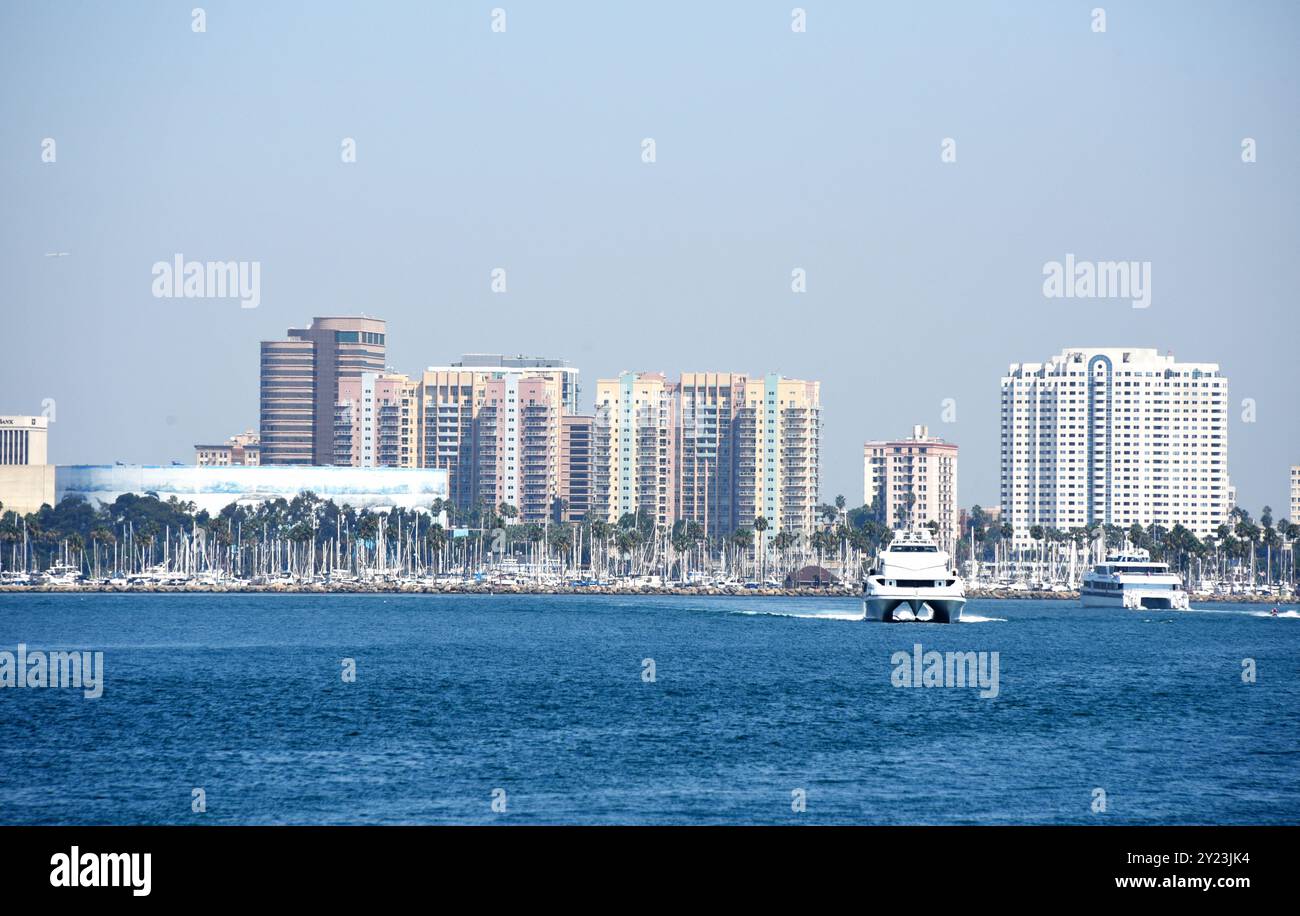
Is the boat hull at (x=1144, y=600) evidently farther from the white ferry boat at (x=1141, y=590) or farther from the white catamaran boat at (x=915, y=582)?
the white catamaran boat at (x=915, y=582)

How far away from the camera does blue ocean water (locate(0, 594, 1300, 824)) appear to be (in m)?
46.2

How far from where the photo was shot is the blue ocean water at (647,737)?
152 feet

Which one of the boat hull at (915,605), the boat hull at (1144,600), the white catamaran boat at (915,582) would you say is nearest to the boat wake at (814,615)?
the boat hull at (915,605)

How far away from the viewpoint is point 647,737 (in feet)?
206

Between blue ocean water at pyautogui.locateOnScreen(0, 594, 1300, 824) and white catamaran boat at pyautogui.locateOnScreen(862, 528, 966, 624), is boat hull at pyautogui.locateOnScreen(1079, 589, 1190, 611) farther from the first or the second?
blue ocean water at pyautogui.locateOnScreen(0, 594, 1300, 824)

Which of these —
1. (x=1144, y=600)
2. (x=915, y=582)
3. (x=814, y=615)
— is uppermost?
(x=915, y=582)

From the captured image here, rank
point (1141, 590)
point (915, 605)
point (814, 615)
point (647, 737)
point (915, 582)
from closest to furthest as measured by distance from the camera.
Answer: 1. point (647, 737)
2. point (915, 582)
3. point (915, 605)
4. point (814, 615)
5. point (1141, 590)

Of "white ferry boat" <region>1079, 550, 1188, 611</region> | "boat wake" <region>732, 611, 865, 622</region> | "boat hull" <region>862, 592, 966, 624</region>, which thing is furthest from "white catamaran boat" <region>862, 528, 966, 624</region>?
"white ferry boat" <region>1079, 550, 1188, 611</region>

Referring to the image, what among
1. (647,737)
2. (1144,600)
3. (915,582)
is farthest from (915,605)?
(647,737)

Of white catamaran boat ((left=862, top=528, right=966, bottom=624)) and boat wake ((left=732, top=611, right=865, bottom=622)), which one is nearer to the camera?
white catamaran boat ((left=862, top=528, right=966, bottom=624))

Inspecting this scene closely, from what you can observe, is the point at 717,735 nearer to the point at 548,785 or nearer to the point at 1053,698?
the point at 548,785

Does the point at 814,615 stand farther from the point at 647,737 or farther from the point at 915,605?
the point at 647,737
